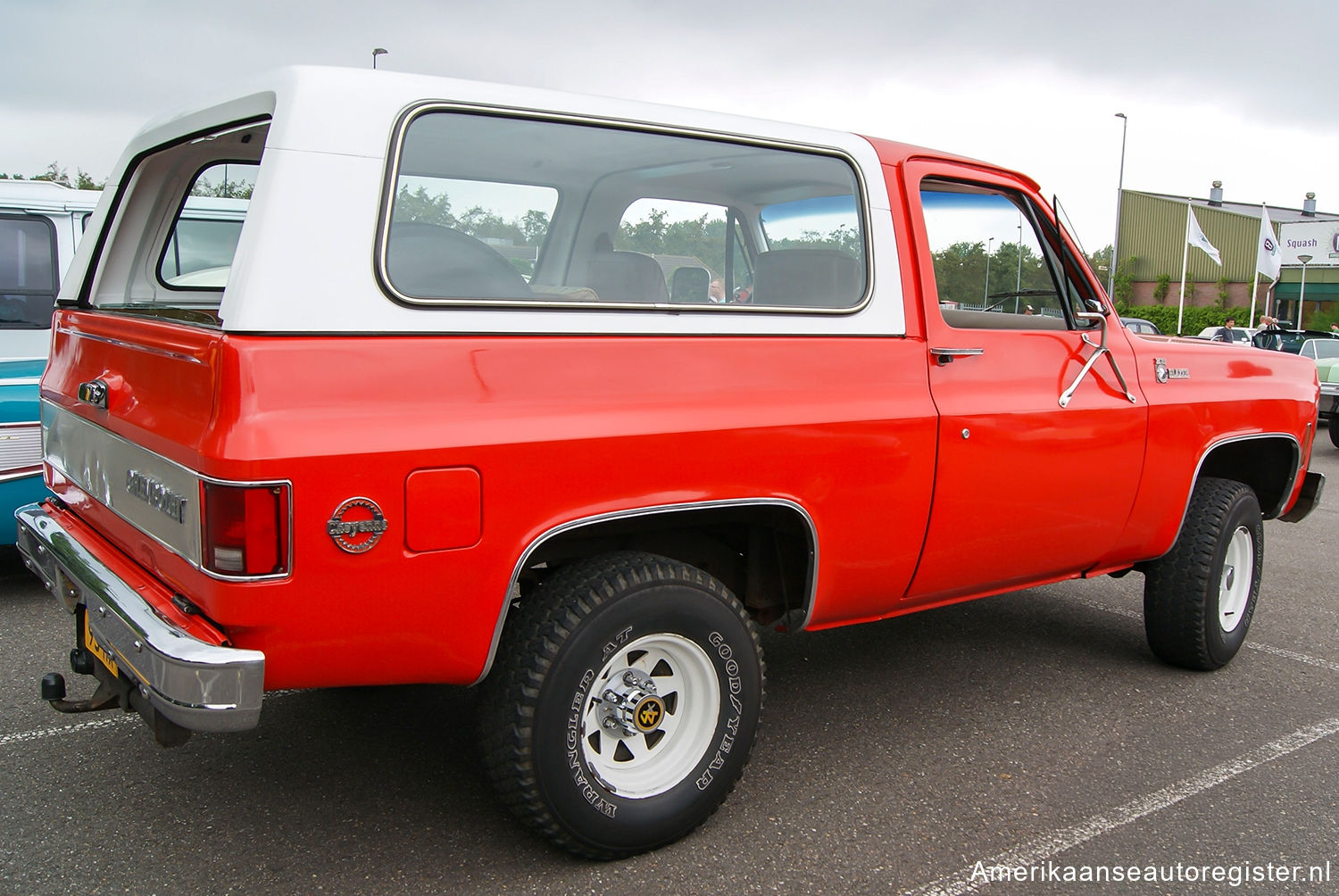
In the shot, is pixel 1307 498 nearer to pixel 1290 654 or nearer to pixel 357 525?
pixel 1290 654

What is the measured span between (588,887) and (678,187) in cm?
196

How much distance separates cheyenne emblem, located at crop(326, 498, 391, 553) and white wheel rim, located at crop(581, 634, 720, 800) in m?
0.77

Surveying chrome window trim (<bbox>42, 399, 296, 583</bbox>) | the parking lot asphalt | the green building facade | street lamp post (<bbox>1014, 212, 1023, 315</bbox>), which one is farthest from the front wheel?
the green building facade

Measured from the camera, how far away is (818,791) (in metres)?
3.20

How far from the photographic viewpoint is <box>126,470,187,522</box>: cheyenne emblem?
7.51ft

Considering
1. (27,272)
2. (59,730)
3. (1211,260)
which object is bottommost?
(59,730)

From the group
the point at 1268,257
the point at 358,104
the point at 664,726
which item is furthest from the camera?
the point at 1268,257

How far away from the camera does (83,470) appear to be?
115 inches

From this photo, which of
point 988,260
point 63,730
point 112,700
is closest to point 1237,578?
point 988,260

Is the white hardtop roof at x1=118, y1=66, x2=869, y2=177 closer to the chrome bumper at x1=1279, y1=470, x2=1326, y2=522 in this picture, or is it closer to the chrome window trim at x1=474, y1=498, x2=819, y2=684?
the chrome window trim at x1=474, y1=498, x2=819, y2=684

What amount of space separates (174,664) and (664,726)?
1270 mm

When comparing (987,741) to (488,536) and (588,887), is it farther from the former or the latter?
(488,536)

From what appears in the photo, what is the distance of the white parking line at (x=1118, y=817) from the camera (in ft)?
8.91

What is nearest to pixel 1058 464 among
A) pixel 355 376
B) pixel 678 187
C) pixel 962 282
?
pixel 962 282
